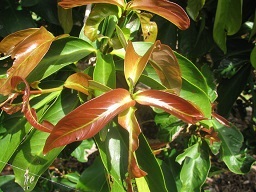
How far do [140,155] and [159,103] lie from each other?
20cm

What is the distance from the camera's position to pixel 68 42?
3.39 feet

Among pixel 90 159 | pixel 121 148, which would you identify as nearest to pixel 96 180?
pixel 121 148

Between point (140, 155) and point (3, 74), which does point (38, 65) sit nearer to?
point (3, 74)

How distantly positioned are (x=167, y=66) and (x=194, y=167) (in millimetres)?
640

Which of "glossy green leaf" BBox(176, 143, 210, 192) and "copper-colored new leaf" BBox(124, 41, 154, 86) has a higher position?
"copper-colored new leaf" BBox(124, 41, 154, 86)

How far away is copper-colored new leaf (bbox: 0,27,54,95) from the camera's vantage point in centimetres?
91

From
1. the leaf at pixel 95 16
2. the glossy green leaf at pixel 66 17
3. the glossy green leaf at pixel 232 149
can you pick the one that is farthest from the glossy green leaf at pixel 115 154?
the glossy green leaf at pixel 232 149

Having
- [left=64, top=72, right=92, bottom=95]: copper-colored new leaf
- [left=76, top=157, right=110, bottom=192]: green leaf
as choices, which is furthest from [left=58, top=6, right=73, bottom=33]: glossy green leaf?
[left=76, top=157, right=110, bottom=192]: green leaf

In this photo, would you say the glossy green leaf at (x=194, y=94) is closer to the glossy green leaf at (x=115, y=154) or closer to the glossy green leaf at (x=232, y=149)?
the glossy green leaf at (x=115, y=154)

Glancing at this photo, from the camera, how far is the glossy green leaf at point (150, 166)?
0.97 m

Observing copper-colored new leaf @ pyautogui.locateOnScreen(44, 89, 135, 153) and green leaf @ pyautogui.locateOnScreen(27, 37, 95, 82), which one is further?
green leaf @ pyautogui.locateOnScreen(27, 37, 95, 82)

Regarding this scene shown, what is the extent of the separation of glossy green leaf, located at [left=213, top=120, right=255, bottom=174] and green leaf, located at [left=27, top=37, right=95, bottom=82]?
0.65 metres

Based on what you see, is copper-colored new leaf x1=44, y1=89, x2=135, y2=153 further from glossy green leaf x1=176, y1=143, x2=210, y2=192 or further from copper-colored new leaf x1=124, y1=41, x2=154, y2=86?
glossy green leaf x1=176, y1=143, x2=210, y2=192

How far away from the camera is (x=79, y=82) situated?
3.18 ft
